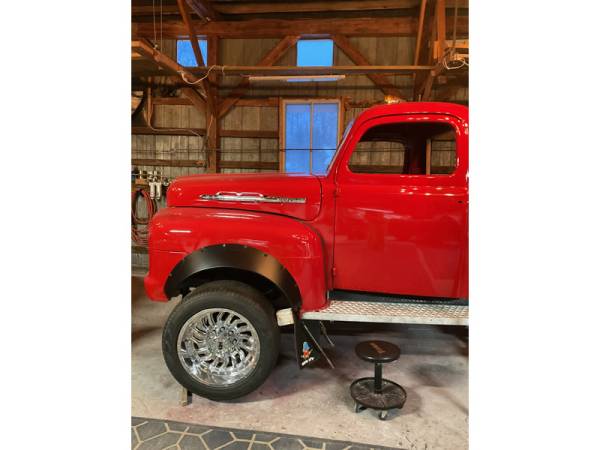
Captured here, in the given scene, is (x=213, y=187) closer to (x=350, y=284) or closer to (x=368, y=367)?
(x=350, y=284)

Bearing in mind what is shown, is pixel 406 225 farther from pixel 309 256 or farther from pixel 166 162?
pixel 166 162

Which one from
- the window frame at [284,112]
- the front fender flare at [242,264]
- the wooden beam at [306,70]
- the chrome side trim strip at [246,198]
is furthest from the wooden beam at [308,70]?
the front fender flare at [242,264]

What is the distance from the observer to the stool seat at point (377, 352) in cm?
251

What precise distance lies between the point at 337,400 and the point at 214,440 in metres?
0.93

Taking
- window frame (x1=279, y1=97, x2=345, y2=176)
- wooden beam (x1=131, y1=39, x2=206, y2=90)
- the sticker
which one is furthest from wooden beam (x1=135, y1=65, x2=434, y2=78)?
the sticker

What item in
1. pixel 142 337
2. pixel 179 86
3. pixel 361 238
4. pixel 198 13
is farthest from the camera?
pixel 179 86

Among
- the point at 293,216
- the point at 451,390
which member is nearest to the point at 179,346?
the point at 293,216

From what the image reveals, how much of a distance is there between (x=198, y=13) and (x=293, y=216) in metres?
5.91

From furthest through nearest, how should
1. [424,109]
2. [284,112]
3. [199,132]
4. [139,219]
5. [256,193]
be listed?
[139,219], [199,132], [284,112], [256,193], [424,109]

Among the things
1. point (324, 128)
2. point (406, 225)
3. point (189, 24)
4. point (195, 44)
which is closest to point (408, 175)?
point (406, 225)

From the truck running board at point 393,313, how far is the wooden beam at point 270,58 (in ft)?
18.7

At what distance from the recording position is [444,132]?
3041 millimetres

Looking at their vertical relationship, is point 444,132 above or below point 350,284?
above

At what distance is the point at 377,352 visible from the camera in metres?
2.59
